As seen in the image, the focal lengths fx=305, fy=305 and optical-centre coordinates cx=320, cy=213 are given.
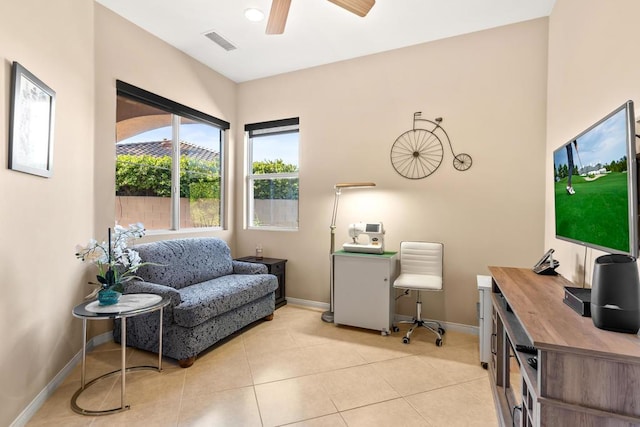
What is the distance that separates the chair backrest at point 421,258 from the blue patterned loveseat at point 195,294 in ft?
4.84

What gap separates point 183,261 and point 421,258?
2.44 meters

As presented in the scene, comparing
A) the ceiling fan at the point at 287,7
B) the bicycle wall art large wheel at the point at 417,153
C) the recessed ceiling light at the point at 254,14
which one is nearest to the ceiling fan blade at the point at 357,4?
the ceiling fan at the point at 287,7

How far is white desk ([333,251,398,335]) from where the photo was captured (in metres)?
3.05

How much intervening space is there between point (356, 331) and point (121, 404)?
2.05 m

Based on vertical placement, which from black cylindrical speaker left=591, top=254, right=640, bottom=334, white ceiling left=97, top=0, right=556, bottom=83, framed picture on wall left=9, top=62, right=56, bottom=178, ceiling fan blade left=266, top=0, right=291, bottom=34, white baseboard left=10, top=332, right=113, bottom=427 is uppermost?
white ceiling left=97, top=0, right=556, bottom=83

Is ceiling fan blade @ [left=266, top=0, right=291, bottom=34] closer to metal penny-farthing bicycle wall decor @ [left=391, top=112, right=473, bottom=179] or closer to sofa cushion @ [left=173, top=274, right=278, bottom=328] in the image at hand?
metal penny-farthing bicycle wall decor @ [left=391, top=112, right=473, bottom=179]

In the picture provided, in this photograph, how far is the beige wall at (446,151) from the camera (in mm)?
2904

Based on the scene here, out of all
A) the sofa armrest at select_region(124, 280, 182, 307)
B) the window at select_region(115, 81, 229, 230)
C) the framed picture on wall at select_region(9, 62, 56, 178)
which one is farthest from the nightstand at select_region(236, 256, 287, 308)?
the framed picture on wall at select_region(9, 62, 56, 178)

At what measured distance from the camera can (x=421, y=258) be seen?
3.18m

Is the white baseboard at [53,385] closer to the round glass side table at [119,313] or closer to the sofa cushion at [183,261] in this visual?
the round glass side table at [119,313]

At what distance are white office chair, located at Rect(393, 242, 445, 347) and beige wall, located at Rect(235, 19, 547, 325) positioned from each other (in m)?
0.15

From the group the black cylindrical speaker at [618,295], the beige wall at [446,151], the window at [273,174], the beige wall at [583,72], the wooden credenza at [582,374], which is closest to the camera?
the wooden credenza at [582,374]

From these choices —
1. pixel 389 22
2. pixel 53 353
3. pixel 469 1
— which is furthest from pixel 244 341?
pixel 469 1

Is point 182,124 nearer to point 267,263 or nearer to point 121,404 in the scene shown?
point 267,263
